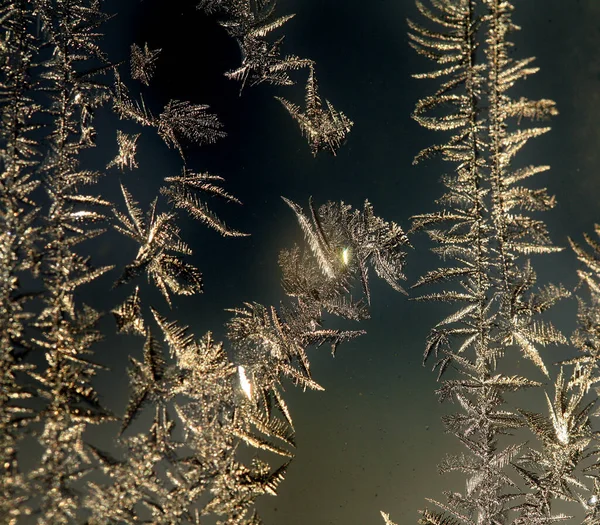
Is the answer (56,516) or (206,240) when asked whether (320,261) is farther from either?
(56,516)

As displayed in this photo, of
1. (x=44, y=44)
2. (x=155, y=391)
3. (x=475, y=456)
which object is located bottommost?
(x=475, y=456)

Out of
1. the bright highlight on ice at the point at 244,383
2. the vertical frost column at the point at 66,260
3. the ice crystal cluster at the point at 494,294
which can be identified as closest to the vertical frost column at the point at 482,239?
the ice crystal cluster at the point at 494,294

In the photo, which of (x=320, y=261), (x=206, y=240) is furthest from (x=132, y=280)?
(x=320, y=261)

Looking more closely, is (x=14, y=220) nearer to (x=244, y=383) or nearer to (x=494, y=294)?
(x=244, y=383)

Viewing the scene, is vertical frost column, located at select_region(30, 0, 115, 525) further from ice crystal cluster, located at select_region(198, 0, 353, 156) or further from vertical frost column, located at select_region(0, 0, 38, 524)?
ice crystal cluster, located at select_region(198, 0, 353, 156)

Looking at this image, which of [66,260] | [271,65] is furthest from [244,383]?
[271,65]

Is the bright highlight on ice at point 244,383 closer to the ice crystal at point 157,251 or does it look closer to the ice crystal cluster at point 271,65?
the ice crystal at point 157,251
